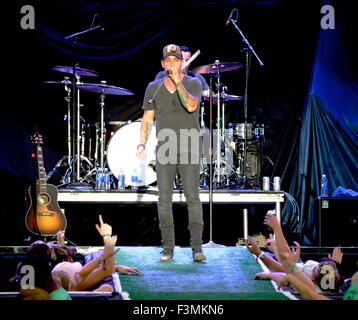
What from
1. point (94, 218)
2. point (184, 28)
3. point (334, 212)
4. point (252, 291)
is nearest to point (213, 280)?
point (252, 291)

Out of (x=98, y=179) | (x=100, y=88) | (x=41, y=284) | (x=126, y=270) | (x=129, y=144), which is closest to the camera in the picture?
(x=41, y=284)

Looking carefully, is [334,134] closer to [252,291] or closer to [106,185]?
[106,185]

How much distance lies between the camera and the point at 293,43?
8.58 metres

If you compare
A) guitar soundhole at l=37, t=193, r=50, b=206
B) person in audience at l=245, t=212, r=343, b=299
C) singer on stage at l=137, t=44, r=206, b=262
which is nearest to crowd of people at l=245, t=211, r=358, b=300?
person in audience at l=245, t=212, r=343, b=299

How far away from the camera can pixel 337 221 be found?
21.8 feet

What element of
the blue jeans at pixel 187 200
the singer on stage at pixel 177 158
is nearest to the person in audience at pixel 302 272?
the blue jeans at pixel 187 200

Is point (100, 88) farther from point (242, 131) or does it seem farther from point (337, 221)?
point (337, 221)

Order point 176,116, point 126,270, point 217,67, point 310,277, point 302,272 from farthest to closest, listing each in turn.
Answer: point 217,67 < point 176,116 < point 126,270 < point 310,277 < point 302,272

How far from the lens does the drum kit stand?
8055mm

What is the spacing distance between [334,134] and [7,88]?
5442 millimetres

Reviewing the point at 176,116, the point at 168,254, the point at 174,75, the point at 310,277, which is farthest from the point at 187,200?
the point at 310,277

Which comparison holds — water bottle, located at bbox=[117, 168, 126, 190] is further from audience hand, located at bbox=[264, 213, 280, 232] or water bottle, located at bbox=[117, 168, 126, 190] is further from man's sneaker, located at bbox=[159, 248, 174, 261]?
audience hand, located at bbox=[264, 213, 280, 232]

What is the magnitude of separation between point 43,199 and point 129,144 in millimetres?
2194

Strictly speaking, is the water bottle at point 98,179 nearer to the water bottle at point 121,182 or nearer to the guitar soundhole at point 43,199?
the water bottle at point 121,182
